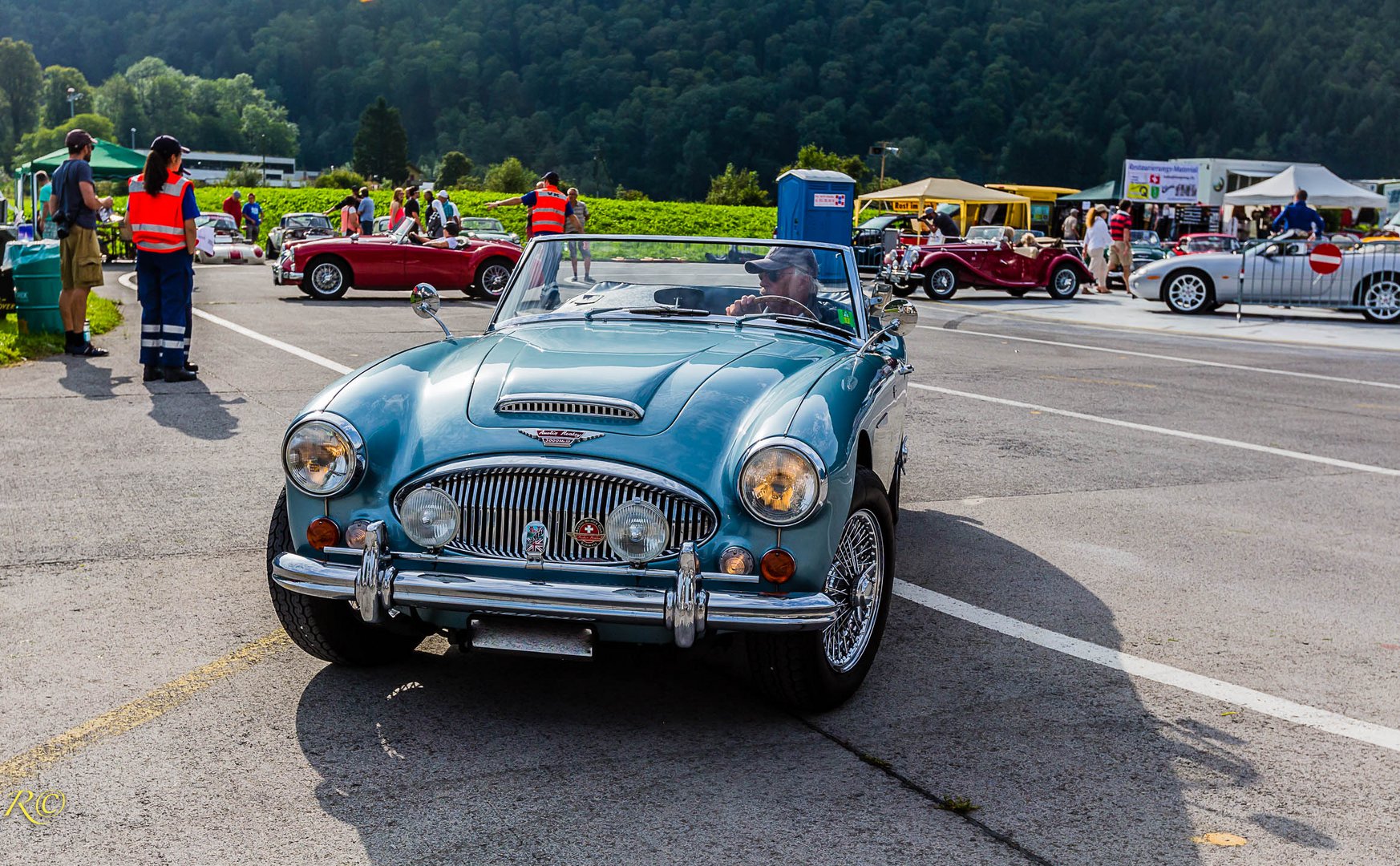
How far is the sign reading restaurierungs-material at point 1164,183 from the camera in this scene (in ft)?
164

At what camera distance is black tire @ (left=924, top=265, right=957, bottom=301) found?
25344 mm

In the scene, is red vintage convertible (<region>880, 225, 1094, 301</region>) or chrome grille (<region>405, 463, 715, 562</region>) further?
red vintage convertible (<region>880, 225, 1094, 301</region>)

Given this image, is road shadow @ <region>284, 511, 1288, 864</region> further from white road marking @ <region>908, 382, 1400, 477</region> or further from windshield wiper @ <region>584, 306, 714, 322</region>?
white road marking @ <region>908, 382, 1400, 477</region>

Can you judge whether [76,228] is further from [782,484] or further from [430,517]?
[782,484]

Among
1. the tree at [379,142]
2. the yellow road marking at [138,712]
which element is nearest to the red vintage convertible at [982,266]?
the yellow road marking at [138,712]

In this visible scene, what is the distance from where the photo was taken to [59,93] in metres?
160

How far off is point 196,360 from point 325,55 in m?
Answer: 157

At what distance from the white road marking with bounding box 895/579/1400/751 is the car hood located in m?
1.20

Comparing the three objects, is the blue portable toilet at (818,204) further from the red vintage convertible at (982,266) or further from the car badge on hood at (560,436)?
the car badge on hood at (560,436)

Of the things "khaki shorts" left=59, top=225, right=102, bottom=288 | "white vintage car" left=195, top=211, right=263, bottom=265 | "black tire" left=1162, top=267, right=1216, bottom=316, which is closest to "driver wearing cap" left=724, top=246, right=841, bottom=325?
"khaki shorts" left=59, top=225, right=102, bottom=288

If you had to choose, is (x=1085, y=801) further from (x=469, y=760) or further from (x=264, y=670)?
(x=264, y=670)

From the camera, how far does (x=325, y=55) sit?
158m

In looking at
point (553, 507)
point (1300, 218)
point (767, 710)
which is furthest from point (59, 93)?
point (767, 710)

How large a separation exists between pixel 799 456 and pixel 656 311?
1.69 metres
